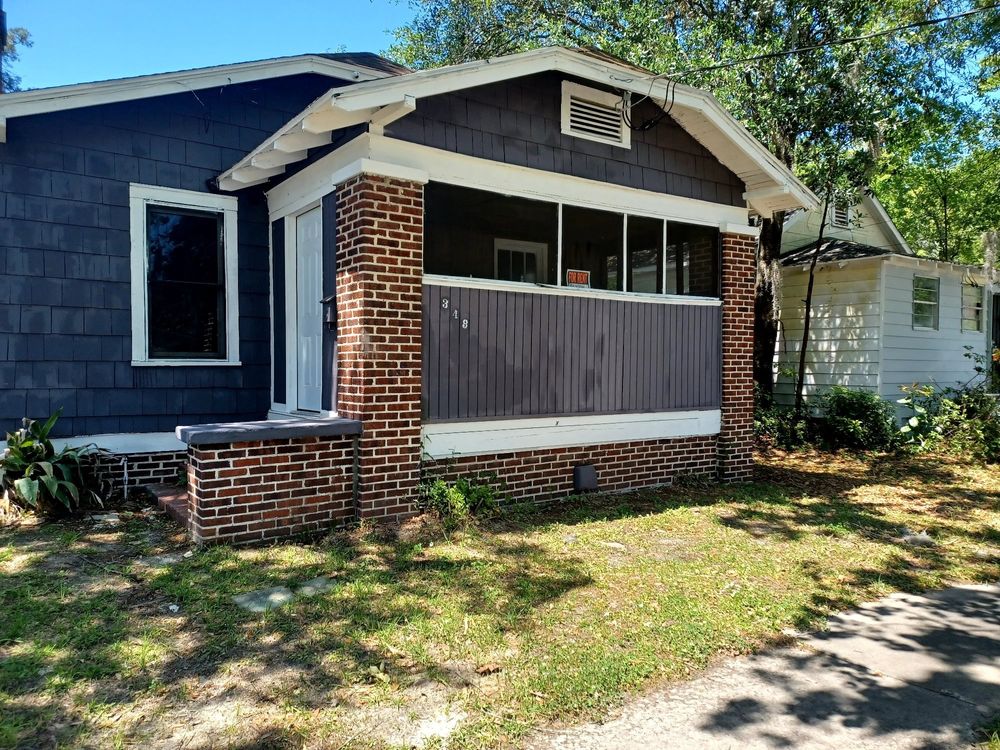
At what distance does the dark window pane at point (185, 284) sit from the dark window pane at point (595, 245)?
3.70 meters

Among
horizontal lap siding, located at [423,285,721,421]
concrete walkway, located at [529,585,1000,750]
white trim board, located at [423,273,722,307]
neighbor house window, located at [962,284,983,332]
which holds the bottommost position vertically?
concrete walkway, located at [529,585,1000,750]

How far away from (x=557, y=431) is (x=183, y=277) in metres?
4.19

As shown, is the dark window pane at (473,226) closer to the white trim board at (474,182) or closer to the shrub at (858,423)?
the white trim board at (474,182)

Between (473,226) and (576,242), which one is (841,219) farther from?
(473,226)

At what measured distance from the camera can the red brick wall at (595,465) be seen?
20.6 feet

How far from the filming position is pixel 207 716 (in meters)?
2.82

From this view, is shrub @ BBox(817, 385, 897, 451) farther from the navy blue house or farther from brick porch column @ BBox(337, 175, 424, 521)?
brick porch column @ BBox(337, 175, 424, 521)

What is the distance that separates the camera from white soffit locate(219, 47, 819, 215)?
514 centimetres

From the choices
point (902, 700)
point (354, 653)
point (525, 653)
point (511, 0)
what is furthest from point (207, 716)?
point (511, 0)

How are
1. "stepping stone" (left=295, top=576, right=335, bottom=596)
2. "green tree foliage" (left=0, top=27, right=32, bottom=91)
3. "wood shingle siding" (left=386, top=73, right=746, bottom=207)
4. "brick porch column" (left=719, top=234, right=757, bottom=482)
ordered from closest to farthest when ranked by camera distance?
1. "stepping stone" (left=295, top=576, right=335, bottom=596)
2. "wood shingle siding" (left=386, top=73, right=746, bottom=207)
3. "brick porch column" (left=719, top=234, right=757, bottom=482)
4. "green tree foliage" (left=0, top=27, right=32, bottom=91)

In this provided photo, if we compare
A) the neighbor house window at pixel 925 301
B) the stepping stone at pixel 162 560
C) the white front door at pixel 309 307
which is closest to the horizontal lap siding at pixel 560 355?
the white front door at pixel 309 307

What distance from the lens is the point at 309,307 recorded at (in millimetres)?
6598

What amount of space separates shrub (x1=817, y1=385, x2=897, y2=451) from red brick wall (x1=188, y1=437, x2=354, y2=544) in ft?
28.3

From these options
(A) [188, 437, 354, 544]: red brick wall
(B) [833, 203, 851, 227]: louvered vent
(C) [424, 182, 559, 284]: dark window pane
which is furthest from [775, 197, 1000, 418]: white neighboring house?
(A) [188, 437, 354, 544]: red brick wall
